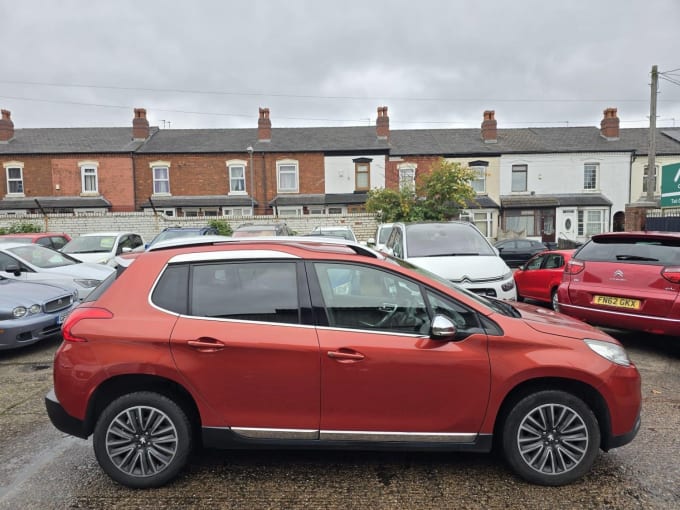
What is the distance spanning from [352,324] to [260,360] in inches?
25.7

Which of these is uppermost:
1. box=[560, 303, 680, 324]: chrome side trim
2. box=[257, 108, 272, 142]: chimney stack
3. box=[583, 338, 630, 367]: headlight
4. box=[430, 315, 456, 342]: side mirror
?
box=[257, 108, 272, 142]: chimney stack

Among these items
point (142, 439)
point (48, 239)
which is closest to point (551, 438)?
point (142, 439)

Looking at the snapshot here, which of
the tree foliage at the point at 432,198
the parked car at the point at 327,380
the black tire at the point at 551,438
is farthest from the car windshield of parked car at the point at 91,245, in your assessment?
the tree foliage at the point at 432,198

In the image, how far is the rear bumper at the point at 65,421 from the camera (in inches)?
119

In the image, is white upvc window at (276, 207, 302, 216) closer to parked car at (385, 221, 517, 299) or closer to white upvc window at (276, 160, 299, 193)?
white upvc window at (276, 160, 299, 193)

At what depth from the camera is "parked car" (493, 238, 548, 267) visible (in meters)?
20.0

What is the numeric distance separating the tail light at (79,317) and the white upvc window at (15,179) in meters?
30.3

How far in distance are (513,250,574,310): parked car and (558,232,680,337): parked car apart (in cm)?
227

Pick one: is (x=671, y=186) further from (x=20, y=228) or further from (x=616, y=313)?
(x=20, y=228)

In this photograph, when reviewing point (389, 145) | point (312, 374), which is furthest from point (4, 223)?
point (312, 374)

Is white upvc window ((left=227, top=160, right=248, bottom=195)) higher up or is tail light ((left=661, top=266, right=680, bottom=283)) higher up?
white upvc window ((left=227, top=160, right=248, bottom=195))

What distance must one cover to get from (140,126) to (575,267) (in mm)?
28948

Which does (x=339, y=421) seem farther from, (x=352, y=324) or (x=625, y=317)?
(x=625, y=317)

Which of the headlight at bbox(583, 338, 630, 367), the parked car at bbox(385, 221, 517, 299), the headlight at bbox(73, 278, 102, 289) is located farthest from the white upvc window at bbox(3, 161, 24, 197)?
the headlight at bbox(583, 338, 630, 367)
